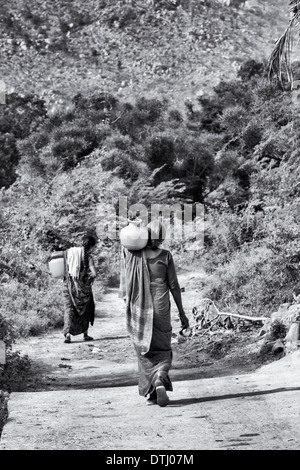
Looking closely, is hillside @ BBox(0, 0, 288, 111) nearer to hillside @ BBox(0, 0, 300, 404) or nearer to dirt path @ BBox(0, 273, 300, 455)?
hillside @ BBox(0, 0, 300, 404)

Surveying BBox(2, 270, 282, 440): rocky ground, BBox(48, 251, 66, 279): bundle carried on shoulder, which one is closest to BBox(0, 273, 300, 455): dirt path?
BBox(2, 270, 282, 440): rocky ground

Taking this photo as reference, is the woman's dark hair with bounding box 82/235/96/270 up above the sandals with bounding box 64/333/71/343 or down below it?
above

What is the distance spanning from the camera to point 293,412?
18.1 feet

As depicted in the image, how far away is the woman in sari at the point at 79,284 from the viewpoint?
1095 centimetres

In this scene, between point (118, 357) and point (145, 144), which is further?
point (145, 144)

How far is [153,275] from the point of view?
655cm

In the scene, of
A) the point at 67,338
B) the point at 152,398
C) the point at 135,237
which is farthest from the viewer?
the point at 67,338

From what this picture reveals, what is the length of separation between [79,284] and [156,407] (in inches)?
199

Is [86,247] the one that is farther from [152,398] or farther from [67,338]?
[152,398]

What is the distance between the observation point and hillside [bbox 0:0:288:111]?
5322 centimetres

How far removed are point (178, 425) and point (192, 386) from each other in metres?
1.73

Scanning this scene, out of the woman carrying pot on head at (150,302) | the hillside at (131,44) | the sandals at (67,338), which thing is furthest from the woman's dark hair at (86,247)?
the hillside at (131,44)

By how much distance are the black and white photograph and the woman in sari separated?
0.02m

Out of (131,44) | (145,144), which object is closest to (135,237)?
(145,144)
